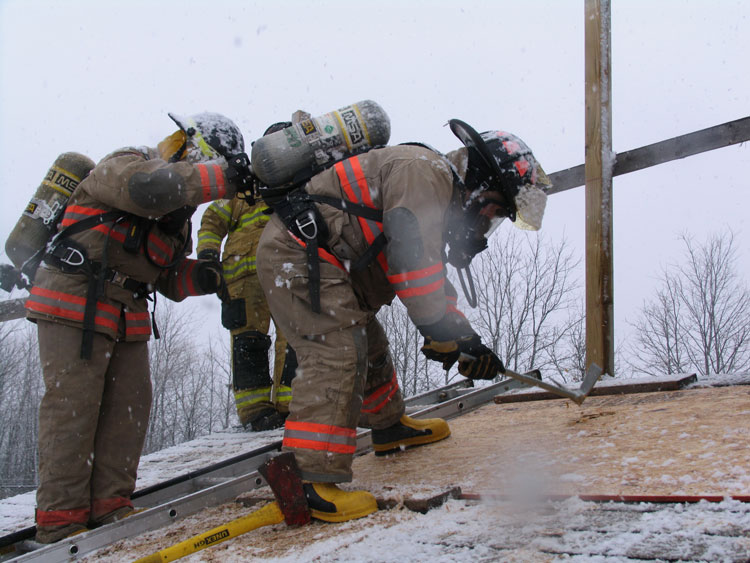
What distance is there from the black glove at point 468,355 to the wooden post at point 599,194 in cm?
140

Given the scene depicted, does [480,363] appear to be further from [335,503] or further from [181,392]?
[181,392]

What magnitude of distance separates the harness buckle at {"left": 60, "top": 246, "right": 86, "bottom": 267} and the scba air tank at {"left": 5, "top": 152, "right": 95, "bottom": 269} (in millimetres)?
187

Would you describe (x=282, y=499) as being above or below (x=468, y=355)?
below

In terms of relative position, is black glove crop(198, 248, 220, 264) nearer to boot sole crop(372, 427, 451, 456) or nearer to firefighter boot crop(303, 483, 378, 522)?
boot sole crop(372, 427, 451, 456)

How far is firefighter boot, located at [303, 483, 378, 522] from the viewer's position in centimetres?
205

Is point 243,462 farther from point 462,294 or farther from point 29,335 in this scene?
point 29,335

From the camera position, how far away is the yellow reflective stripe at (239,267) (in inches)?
169

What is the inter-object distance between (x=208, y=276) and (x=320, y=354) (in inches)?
46.9

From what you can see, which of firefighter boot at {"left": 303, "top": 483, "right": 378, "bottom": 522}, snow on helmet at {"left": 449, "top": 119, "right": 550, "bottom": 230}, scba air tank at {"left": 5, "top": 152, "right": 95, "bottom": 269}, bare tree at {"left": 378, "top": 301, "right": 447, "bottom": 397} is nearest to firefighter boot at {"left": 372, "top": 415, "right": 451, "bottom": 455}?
firefighter boot at {"left": 303, "top": 483, "right": 378, "bottom": 522}

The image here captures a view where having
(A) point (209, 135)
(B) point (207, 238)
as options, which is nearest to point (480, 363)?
(A) point (209, 135)

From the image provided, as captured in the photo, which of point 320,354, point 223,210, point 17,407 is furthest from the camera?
point 17,407

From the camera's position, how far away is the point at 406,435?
3.02 metres

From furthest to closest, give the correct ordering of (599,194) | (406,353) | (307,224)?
1. (406,353)
2. (599,194)
3. (307,224)

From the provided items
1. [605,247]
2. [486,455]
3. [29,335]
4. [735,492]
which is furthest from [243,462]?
[29,335]
